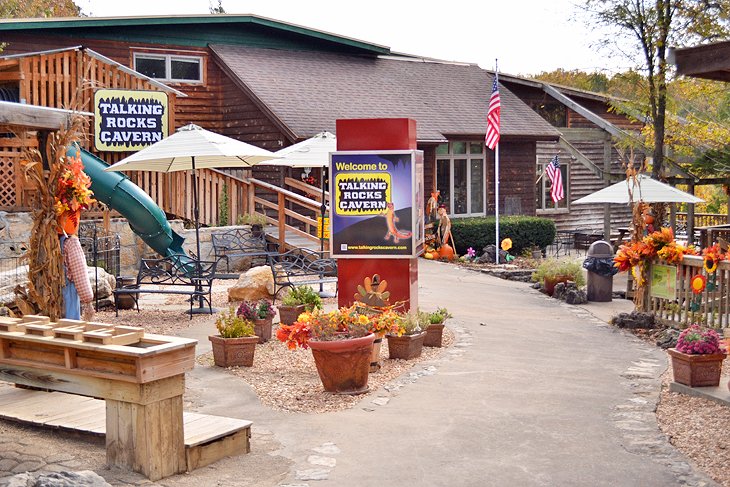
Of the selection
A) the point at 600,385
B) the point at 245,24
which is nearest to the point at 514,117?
the point at 245,24

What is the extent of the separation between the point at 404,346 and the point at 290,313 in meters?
2.28

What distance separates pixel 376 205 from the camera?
12.9 metres

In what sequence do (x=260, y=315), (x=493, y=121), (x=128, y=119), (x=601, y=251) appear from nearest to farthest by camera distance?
(x=260, y=315) < (x=601, y=251) < (x=128, y=119) < (x=493, y=121)

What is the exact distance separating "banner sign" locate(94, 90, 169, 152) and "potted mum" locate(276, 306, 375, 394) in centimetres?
1220

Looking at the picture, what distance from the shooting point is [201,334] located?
41.3ft

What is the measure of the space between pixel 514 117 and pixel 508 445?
71.8ft

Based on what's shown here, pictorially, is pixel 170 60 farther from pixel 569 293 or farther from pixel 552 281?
pixel 569 293

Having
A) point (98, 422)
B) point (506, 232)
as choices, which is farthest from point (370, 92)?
point (98, 422)

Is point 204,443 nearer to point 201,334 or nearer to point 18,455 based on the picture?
point 18,455

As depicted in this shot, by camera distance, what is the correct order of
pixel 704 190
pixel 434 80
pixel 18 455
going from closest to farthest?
pixel 18 455, pixel 434 80, pixel 704 190

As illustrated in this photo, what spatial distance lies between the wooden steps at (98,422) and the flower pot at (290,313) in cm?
473

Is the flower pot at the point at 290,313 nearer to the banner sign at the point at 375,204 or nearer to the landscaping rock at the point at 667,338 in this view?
the banner sign at the point at 375,204

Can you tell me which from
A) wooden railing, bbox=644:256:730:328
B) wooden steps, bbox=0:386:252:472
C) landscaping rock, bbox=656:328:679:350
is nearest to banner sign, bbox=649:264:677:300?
wooden railing, bbox=644:256:730:328

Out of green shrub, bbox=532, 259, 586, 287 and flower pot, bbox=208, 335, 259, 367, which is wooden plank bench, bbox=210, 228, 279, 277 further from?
flower pot, bbox=208, 335, 259, 367
